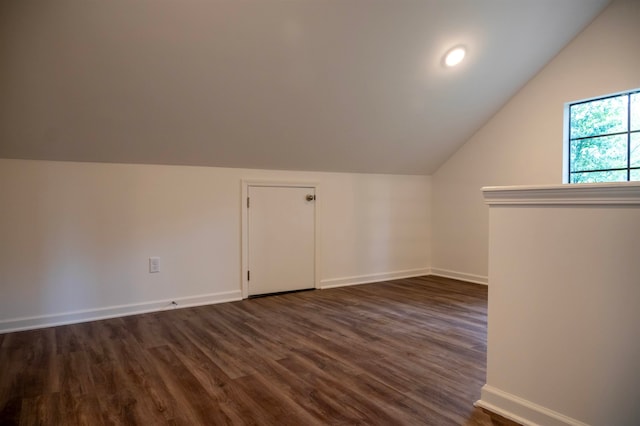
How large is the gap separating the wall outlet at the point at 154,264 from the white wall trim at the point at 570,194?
116 inches

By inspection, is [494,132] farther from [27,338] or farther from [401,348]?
[27,338]

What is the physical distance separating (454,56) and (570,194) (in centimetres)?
245

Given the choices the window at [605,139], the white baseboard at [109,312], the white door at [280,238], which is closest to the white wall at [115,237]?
the white baseboard at [109,312]

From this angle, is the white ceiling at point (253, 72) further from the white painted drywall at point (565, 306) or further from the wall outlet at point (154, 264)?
the white painted drywall at point (565, 306)

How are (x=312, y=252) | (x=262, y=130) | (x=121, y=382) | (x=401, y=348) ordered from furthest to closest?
1. (x=312, y=252)
2. (x=262, y=130)
3. (x=401, y=348)
4. (x=121, y=382)

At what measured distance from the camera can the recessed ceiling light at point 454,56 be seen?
11.8 ft

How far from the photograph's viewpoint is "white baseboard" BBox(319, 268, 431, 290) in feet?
15.3

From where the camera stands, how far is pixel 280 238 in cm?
433

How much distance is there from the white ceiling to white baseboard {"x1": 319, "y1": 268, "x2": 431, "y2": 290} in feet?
4.56

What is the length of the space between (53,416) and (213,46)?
236 centimetres

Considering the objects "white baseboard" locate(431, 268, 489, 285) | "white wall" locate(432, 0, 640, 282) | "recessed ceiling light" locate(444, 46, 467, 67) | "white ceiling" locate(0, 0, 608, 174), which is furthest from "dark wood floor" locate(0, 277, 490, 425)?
"recessed ceiling light" locate(444, 46, 467, 67)

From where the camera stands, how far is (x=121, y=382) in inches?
86.0

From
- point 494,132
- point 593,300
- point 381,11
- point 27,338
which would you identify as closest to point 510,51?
point 494,132

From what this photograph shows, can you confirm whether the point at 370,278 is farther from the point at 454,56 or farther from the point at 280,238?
the point at 454,56
